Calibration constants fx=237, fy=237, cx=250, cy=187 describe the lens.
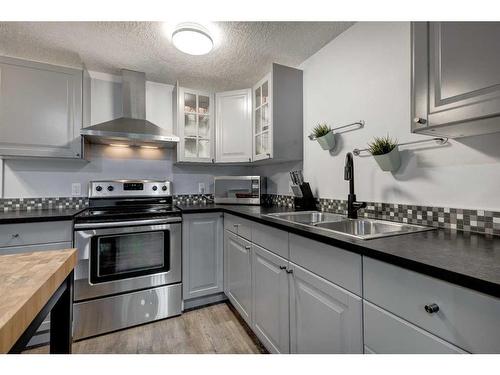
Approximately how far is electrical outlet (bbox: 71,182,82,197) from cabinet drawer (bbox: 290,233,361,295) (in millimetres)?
2150

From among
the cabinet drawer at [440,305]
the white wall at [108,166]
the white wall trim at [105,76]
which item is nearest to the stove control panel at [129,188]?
the white wall at [108,166]

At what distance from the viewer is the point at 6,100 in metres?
1.80

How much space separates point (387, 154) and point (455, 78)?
540 mm

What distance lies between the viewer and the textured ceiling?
5.40 feet

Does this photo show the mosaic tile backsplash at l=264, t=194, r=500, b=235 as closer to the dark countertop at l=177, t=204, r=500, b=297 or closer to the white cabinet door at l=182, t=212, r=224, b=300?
the dark countertop at l=177, t=204, r=500, b=297

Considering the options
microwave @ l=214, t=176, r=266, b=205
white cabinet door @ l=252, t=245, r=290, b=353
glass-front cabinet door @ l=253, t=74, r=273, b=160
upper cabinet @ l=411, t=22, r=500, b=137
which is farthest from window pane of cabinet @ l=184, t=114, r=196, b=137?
upper cabinet @ l=411, t=22, r=500, b=137

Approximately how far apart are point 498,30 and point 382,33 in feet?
2.86

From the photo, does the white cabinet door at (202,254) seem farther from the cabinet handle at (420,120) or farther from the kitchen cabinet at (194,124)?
the cabinet handle at (420,120)

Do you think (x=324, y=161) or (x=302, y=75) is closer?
(x=324, y=161)

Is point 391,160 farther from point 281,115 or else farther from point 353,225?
point 281,115

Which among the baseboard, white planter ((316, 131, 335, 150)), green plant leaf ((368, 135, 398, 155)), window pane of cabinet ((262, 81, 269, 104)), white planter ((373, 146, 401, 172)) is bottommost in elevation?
the baseboard

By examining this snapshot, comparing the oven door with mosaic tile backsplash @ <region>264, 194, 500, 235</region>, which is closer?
mosaic tile backsplash @ <region>264, 194, 500, 235</region>
